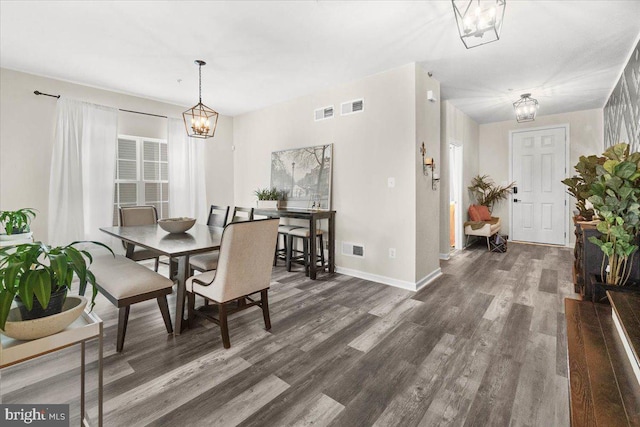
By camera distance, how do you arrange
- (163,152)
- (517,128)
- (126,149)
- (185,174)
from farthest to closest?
(517,128) < (185,174) < (163,152) < (126,149)

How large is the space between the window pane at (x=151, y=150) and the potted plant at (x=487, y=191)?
5.97m

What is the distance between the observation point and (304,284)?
3.73m

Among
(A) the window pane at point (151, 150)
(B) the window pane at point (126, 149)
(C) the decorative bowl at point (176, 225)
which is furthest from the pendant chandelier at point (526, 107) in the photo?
(B) the window pane at point (126, 149)

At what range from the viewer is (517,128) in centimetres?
626

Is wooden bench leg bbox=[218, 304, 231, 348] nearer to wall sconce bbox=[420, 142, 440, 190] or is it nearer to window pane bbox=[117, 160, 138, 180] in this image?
wall sconce bbox=[420, 142, 440, 190]

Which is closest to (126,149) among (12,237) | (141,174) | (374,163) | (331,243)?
(141,174)

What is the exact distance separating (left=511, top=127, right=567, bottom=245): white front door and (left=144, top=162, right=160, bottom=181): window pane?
22.6 feet

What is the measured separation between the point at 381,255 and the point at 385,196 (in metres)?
0.75

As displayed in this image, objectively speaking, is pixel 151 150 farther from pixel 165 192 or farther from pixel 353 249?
pixel 353 249

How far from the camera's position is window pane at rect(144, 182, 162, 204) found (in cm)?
480

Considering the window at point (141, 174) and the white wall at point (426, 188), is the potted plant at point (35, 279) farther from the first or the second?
the window at point (141, 174)

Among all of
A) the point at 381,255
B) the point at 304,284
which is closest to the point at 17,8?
the point at 304,284

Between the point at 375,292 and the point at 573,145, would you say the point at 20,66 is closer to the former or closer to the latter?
the point at 375,292

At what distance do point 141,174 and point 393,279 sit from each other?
13.5 ft
